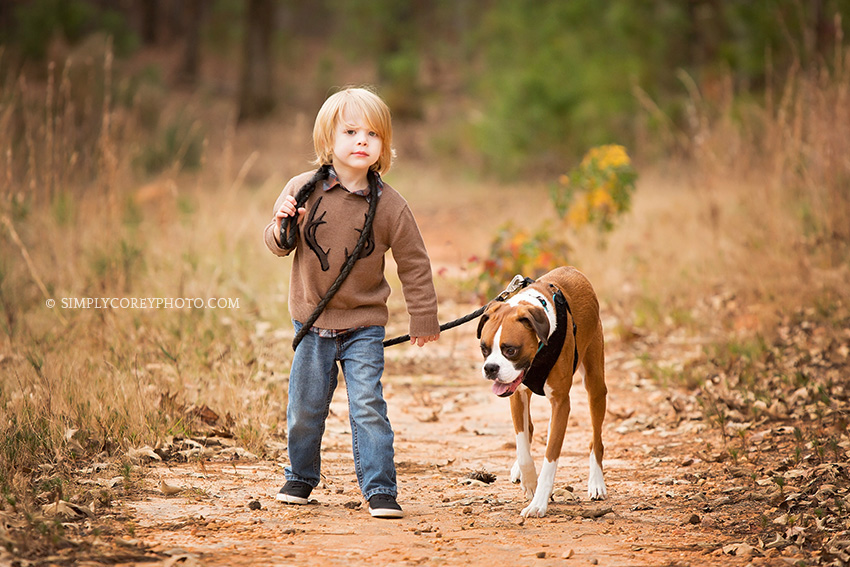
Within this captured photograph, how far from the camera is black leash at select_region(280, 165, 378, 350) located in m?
4.03

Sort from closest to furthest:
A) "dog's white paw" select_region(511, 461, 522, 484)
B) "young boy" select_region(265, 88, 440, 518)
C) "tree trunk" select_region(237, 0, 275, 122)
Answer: "young boy" select_region(265, 88, 440, 518) → "dog's white paw" select_region(511, 461, 522, 484) → "tree trunk" select_region(237, 0, 275, 122)

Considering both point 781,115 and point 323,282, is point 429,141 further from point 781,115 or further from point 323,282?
point 323,282

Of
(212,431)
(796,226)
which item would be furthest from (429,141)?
(212,431)

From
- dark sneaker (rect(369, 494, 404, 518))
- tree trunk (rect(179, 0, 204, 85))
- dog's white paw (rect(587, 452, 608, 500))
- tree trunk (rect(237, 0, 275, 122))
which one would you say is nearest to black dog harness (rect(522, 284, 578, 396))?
dog's white paw (rect(587, 452, 608, 500))

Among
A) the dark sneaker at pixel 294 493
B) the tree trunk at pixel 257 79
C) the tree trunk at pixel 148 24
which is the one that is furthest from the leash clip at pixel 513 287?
the tree trunk at pixel 148 24

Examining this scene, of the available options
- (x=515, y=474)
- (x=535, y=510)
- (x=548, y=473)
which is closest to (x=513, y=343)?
(x=548, y=473)

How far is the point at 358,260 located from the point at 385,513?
1.10 meters

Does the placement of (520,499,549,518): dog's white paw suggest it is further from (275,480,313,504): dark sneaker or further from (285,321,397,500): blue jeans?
(275,480,313,504): dark sneaker

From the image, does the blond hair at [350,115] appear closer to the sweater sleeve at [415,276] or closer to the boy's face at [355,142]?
the boy's face at [355,142]

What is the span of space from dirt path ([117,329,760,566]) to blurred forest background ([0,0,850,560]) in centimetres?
54

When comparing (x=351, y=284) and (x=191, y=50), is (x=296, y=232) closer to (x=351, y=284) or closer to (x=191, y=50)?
(x=351, y=284)

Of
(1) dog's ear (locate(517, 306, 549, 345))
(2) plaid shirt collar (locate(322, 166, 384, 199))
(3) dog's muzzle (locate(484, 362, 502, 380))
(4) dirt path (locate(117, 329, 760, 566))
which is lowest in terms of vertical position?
(4) dirt path (locate(117, 329, 760, 566))

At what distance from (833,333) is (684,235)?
3.39 metres

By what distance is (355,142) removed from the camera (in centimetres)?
403
